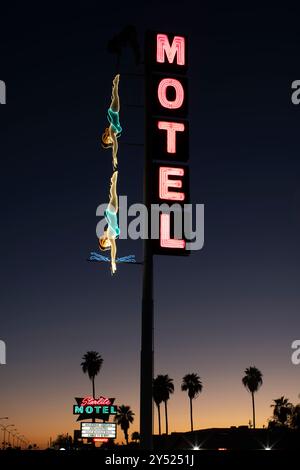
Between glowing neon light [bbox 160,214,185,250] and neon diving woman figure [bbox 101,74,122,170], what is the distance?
10.1 feet

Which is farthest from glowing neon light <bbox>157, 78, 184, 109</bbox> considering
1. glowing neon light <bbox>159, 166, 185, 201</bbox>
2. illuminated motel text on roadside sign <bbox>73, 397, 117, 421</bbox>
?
illuminated motel text on roadside sign <bbox>73, 397, 117, 421</bbox>

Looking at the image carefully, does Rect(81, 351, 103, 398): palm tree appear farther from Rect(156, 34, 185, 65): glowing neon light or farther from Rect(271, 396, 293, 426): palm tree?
Rect(156, 34, 185, 65): glowing neon light

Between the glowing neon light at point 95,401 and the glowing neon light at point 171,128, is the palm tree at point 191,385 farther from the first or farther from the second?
the glowing neon light at point 171,128

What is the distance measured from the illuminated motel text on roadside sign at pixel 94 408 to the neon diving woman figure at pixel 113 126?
126 ft

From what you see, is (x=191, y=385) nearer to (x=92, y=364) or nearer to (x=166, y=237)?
(x=92, y=364)

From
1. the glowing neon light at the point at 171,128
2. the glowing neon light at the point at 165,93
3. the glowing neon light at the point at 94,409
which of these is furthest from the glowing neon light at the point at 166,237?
the glowing neon light at the point at 94,409

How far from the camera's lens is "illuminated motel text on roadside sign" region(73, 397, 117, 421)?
59.7 m

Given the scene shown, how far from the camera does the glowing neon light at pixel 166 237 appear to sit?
77.4 feet

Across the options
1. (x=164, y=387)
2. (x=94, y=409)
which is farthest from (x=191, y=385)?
(x=94, y=409)

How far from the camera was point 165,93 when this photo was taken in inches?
989

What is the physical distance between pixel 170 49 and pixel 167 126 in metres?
3.21
